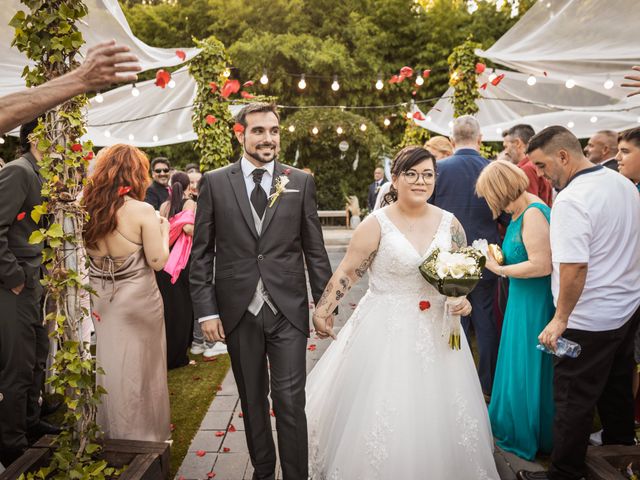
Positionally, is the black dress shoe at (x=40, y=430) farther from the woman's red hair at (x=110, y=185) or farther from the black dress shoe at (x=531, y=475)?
the black dress shoe at (x=531, y=475)

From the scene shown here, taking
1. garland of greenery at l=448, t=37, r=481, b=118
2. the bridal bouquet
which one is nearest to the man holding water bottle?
the bridal bouquet

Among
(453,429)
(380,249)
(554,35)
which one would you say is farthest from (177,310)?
(554,35)

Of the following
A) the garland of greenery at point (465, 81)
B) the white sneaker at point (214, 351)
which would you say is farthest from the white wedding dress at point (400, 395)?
the garland of greenery at point (465, 81)

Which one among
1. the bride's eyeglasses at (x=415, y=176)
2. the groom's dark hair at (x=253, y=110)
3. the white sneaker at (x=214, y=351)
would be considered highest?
the groom's dark hair at (x=253, y=110)

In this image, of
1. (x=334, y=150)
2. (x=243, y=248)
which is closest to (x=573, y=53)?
(x=243, y=248)

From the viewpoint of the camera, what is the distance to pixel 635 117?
30.1 ft

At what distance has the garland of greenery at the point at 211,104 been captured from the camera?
732cm

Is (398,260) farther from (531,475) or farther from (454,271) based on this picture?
(531,475)

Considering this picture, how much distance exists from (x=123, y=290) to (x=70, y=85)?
210 cm

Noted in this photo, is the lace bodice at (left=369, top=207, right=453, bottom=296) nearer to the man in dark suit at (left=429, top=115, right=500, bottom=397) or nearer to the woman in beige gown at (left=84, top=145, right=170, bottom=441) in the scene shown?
the man in dark suit at (left=429, top=115, right=500, bottom=397)

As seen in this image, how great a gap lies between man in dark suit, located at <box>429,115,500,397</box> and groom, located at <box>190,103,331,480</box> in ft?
6.29

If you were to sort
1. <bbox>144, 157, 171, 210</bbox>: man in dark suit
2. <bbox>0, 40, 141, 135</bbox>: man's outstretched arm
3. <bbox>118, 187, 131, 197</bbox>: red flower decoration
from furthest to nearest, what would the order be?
<bbox>144, 157, 171, 210</bbox>: man in dark suit → <bbox>118, 187, 131, 197</bbox>: red flower decoration → <bbox>0, 40, 141, 135</bbox>: man's outstretched arm

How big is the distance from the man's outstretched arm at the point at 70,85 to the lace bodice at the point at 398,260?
188 centimetres

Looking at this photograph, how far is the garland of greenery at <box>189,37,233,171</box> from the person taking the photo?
732cm
